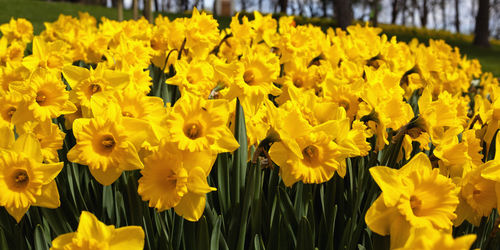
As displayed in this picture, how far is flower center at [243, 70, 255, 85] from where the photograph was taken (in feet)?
5.47

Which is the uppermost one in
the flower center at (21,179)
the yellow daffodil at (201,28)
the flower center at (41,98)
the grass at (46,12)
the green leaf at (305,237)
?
the grass at (46,12)

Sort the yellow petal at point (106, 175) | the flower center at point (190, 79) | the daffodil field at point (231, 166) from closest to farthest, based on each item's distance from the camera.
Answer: the daffodil field at point (231, 166) < the yellow petal at point (106, 175) < the flower center at point (190, 79)

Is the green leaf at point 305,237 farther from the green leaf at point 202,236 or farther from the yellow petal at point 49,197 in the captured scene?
the yellow petal at point 49,197

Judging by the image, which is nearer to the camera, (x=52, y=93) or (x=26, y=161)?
(x=26, y=161)

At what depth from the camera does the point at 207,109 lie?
1163 millimetres

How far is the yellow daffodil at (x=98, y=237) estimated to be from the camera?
0.96 metres

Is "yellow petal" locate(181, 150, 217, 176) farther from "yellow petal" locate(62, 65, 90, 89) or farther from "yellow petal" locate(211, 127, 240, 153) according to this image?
"yellow petal" locate(62, 65, 90, 89)

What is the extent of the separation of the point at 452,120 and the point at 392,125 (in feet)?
0.71

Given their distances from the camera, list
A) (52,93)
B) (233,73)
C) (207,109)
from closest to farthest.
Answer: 1. (207,109)
2. (52,93)
3. (233,73)

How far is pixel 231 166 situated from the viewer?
1.64 m

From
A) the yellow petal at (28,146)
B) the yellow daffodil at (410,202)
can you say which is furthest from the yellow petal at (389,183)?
the yellow petal at (28,146)

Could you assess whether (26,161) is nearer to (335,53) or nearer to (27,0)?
(335,53)

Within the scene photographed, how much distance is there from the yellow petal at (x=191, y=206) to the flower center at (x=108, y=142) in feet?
0.85

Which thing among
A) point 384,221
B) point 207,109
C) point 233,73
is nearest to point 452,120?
point 384,221
